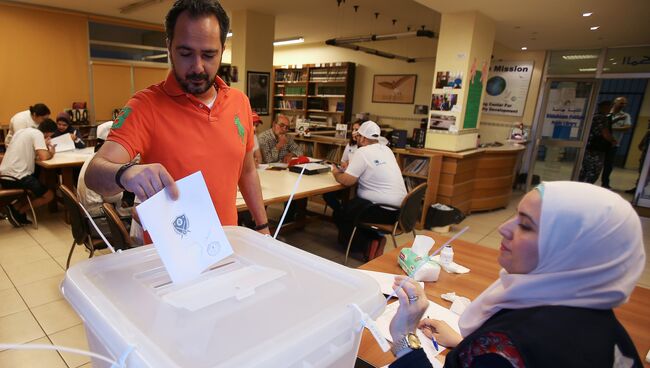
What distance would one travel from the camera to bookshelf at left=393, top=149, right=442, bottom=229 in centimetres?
446

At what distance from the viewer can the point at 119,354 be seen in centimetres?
51

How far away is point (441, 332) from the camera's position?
109 cm

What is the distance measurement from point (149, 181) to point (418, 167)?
4.22m

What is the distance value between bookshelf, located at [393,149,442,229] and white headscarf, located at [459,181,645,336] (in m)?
3.77

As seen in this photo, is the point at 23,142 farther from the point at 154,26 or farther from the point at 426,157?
the point at 154,26

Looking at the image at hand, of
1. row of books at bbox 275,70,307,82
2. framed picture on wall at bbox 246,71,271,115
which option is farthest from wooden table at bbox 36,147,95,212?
row of books at bbox 275,70,307,82

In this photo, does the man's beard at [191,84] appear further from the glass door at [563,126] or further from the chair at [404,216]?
the glass door at [563,126]

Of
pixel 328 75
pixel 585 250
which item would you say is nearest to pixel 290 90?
pixel 328 75

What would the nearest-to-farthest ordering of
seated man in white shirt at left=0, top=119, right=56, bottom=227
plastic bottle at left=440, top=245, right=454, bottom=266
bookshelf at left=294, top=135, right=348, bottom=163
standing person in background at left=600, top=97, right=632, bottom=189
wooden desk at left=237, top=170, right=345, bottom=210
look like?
1. plastic bottle at left=440, top=245, right=454, bottom=266
2. wooden desk at left=237, top=170, right=345, bottom=210
3. seated man in white shirt at left=0, top=119, right=56, bottom=227
4. bookshelf at left=294, top=135, right=348, bottom=163
5. standing person in background at left=600, top=97, right=632, bottom=189

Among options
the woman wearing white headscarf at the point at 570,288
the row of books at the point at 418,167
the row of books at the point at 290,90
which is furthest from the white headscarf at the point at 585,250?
the row of books at the point at 290,90

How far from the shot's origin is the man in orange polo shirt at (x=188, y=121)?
100 centimetres

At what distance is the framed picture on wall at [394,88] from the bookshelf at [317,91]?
2.29ft

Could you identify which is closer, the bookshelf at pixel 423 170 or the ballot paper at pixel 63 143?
the ballot paper at pixel 63 143

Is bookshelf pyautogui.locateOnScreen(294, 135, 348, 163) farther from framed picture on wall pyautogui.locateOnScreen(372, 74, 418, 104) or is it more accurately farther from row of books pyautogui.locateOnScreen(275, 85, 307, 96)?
row of books pyautogui.locateOnScreen(275, 85, 307, 96)
